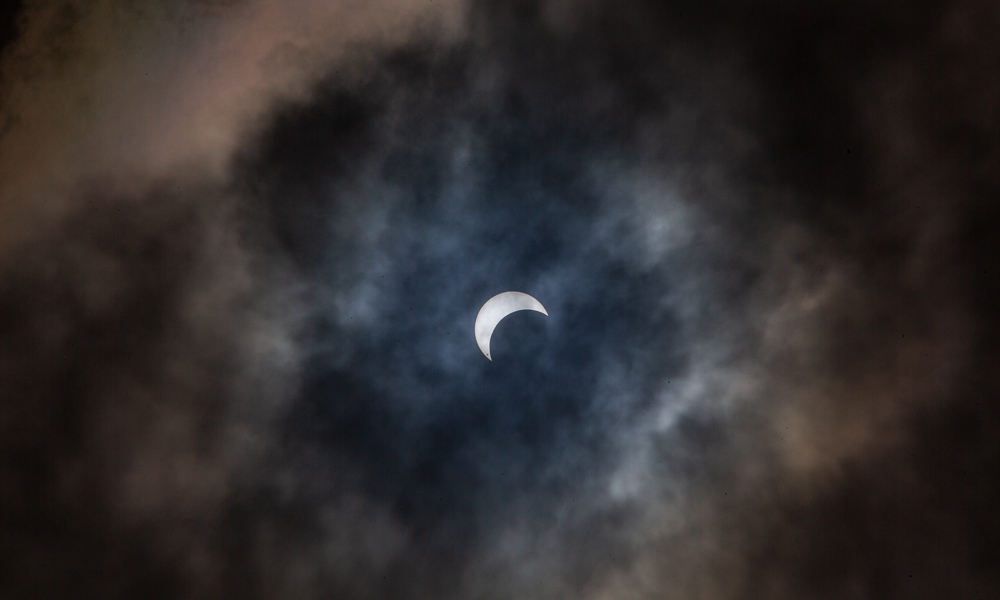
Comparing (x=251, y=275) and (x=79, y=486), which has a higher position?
(x=251, y=275)

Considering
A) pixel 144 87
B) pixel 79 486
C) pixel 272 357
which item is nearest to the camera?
pixel 144 87

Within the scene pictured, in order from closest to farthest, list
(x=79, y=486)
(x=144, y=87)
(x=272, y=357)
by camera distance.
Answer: (x=144, y=87) < (x=79, y=486) < (x=272, y=357)

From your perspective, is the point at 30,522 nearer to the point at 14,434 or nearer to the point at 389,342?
the point at 14,434

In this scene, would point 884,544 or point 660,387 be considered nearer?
point 884,544

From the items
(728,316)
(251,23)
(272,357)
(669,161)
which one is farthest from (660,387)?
(251,23)

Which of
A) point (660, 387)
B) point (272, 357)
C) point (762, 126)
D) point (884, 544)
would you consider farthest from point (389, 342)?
point (884, 544)

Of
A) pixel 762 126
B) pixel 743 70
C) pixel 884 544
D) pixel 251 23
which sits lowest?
pixel 884 544
